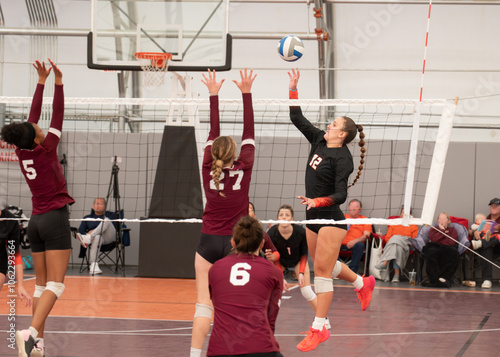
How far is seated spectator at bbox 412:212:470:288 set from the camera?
421 inches

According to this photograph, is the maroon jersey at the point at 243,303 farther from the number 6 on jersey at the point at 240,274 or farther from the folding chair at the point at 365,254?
the folding chair at the point at 365,254

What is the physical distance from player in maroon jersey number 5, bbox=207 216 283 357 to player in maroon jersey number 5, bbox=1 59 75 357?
183cm

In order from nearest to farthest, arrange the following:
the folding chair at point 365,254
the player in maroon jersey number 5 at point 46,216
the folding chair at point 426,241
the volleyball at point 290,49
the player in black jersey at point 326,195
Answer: the player in maroon jersey number 5 at point 46,216
the player in black jersey at point 326,195
the volleyball at point 290,49
the folding chair at point 426,241
the folding chair at point 365,254

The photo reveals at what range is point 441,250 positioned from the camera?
420 inches

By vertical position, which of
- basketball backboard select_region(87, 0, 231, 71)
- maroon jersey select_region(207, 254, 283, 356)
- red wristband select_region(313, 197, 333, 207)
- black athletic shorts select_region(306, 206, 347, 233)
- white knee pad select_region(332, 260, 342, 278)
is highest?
basketball backboard select_region(87, 0, 231, 71)

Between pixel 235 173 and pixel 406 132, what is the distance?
888cm

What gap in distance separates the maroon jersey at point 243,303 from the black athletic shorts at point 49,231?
1.83 meters

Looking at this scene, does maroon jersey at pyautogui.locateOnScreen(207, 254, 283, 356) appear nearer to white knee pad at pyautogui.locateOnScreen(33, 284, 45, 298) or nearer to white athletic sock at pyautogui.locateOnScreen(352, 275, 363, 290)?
white knee pad at pyautogui.locateOnScreen(33, 284, 45, 298)

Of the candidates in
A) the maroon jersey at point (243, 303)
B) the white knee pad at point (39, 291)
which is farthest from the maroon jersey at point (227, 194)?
the white knee pad at point (39, 291)

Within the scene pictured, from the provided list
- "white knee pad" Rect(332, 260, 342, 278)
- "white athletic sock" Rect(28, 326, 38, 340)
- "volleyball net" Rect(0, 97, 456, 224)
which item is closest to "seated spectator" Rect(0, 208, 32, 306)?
"white athletic sock" Rect(28, 326, 38, 340)

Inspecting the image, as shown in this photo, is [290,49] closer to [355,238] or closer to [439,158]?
[439,158]

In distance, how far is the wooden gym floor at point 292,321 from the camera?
604cm

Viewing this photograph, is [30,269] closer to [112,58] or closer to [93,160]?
[93,160]

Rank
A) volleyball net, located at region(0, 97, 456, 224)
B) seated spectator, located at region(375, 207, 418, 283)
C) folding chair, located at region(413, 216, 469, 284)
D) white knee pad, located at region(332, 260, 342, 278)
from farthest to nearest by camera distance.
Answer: volleyball net, located at region(0, 97, 456, 224), seated spectator, located at region(375, 207, 418, 283), folding chair, located at region(413, 216, 469, 284), white knee pad, located at region(332, 260, 342, 278)
